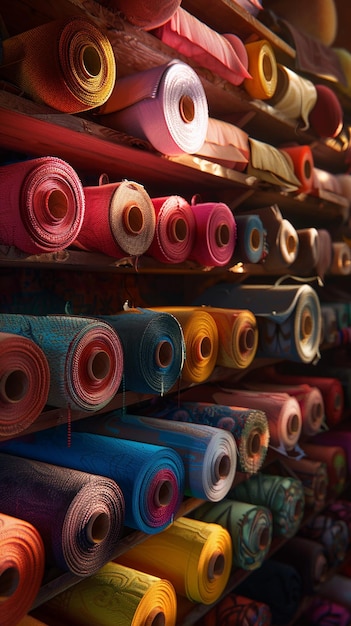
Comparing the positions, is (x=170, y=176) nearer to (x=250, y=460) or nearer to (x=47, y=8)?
(x=47, y=8)

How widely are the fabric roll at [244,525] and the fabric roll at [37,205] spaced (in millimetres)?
1239

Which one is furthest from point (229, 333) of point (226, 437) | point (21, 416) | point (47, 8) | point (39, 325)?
point (47, 8)

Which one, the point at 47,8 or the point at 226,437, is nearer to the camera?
the point at 47,8

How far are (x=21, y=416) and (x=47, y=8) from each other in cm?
103

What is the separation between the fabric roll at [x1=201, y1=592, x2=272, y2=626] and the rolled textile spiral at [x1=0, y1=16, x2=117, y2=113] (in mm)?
1879

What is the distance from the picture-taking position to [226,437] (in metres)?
1.79

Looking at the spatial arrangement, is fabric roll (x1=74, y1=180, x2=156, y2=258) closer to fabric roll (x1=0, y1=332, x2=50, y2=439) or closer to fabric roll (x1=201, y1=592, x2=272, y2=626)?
fabric roll (x1=0, y1=332, x2=50, y2=439)

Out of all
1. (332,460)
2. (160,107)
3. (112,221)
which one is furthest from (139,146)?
(332,460)

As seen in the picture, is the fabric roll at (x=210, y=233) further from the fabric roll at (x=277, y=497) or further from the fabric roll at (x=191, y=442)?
the fabric roll at (x=277, y=497)

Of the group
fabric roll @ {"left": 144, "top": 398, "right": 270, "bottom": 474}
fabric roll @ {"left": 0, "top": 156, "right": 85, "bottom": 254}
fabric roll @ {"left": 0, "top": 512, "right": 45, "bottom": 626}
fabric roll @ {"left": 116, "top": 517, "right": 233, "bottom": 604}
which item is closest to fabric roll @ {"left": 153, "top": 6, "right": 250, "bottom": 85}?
fabric roll @ {"left": 0, "top": 156, "right": 85, "bottom": 254}

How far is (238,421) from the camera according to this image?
191 cm

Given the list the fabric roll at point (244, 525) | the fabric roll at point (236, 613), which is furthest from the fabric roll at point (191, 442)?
the fabric roll at point (236, 613)

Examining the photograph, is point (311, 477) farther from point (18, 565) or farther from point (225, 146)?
point (18, 565)

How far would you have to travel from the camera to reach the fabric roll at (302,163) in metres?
2.37
